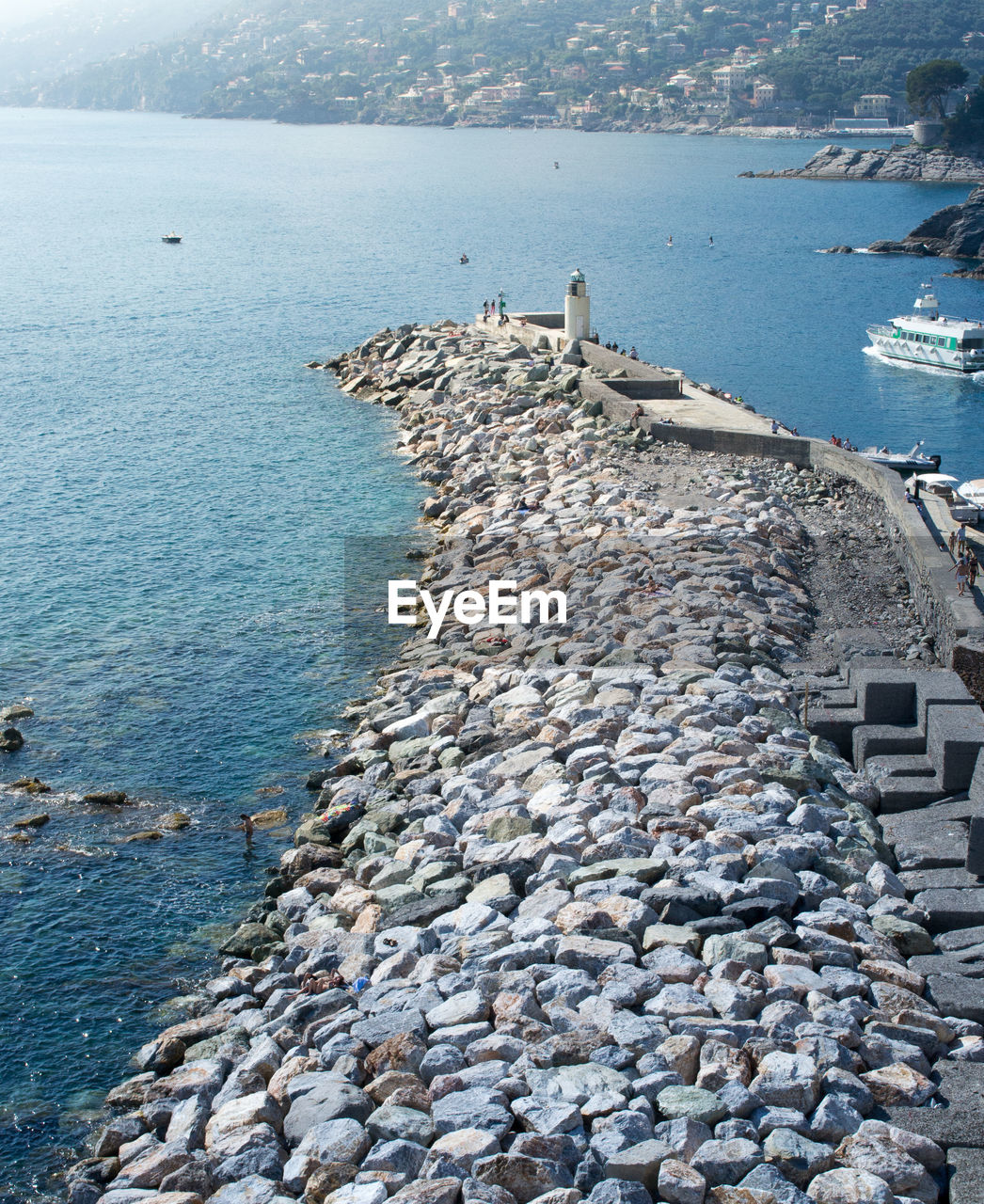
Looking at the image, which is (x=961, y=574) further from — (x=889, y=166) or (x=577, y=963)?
(x=889, y=166)

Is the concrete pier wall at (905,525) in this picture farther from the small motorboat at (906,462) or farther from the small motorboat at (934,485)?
the small motorboat at (906,462)

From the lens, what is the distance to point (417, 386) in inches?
1551

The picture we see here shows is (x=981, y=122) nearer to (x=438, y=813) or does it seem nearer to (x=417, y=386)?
(x=417, y=386)

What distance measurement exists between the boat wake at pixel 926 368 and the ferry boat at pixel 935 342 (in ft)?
0.28

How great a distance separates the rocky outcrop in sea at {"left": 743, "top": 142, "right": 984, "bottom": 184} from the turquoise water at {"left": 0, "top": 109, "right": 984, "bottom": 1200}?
893 cm

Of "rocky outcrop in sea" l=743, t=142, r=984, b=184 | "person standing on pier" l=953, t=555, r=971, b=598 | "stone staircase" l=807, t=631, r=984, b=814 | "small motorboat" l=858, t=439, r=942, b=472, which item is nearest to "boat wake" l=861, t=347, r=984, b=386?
"small motorboat" l=858, t=439, r=942, b=472

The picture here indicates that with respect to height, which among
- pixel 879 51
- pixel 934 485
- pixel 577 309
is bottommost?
pixel 934 485

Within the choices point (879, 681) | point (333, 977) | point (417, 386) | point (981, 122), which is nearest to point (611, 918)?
point (333, 977)

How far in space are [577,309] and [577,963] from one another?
2887 cm

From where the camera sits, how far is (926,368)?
48.8m

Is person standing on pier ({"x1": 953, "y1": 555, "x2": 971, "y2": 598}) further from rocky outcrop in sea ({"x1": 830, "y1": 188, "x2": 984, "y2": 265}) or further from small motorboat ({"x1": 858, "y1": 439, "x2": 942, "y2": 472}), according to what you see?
rocky outcrop in sea ({"x1": 830, "y1": 188, "x2": 984, "y2": 265})

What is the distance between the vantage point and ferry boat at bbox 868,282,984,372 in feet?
156

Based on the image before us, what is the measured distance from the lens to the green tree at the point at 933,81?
4486 inches

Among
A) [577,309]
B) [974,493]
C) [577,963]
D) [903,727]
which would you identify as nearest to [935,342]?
[577,309]
